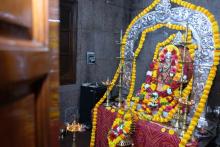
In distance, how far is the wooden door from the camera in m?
0.30

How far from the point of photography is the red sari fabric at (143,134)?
7.93ft

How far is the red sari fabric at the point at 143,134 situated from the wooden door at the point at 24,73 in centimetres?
213

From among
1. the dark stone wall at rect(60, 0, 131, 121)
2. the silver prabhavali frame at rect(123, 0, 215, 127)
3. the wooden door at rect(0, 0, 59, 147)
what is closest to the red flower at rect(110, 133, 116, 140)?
the silver prabhavali frame at rect(123, 0, 215, 127)

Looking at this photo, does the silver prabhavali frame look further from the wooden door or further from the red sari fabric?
the wooden door

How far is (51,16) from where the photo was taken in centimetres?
50

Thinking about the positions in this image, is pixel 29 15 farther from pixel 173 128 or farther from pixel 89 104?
pixel 89 104

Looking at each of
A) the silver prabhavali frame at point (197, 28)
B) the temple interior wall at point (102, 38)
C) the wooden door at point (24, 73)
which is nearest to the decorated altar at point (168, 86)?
the silver prabhavali frame at point (197, 28)

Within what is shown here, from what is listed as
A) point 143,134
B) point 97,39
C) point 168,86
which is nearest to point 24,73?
point 143,134

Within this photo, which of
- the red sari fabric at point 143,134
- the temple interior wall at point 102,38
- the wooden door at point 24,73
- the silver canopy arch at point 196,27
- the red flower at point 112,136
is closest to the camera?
the wooden door at point 24,73

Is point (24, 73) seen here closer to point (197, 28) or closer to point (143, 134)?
point (143, 134)

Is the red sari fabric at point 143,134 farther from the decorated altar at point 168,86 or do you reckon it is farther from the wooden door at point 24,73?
the wooden door at point 24,73

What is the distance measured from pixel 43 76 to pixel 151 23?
310 centimetres

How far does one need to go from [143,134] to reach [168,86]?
77 centimetres

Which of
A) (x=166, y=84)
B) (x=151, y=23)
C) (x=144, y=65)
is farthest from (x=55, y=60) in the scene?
(x=144, y=65)
